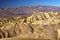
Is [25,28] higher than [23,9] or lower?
lower

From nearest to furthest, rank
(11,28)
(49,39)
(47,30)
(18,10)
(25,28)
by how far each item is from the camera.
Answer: (49,39)
(47,30)
(25,28)
(11,28)
(18,10)

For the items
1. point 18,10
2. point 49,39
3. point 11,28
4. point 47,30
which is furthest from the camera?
point 18,10

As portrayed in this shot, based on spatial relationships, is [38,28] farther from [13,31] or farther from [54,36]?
[13,31]

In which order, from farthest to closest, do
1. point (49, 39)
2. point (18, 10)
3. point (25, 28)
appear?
1. point (18, 10)
2. point (25, 28)
3. point (49, 39)

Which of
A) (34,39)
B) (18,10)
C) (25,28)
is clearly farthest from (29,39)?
(18,10)

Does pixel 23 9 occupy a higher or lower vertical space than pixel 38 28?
higher

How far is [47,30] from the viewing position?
16.0m

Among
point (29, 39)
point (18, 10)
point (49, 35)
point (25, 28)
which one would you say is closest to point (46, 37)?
point (49, 35)

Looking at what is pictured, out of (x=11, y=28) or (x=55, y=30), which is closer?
(x=55, y=30)

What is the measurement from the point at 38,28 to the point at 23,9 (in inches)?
4287

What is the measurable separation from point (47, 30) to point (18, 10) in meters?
108

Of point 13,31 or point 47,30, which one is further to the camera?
point 13,31

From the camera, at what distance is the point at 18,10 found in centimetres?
12375

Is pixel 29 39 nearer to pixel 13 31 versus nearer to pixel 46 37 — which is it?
pixel 46 37
